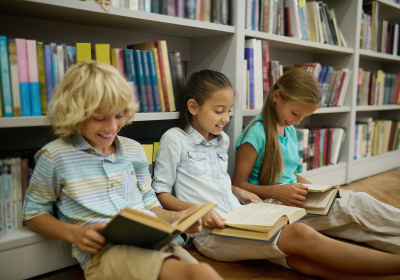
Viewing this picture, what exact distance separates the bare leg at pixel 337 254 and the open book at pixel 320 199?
200 millimetres

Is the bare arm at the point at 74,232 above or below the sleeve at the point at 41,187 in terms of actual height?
below

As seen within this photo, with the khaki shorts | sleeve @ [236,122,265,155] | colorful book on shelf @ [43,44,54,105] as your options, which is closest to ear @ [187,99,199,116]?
sleeve @ [236,122,265,155]

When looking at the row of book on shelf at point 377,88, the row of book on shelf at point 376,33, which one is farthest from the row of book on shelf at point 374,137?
the row of book on shelf at point 376,33

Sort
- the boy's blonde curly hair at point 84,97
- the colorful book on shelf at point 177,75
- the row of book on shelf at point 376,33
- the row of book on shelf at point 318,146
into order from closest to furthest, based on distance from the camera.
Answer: the boy's blonde curly hair at point 84,97, the colorful book on shelf at point 177,75, the row of book on shelf at point 318,146, the row of book on shelf at point 376,33

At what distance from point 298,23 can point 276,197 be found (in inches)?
40.6

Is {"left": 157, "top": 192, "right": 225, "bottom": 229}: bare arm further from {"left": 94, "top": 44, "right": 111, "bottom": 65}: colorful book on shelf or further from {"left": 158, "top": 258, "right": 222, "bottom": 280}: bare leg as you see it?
{"left": 94, "top": 44, "right": 111, "bottom": 65}: colorful book on shelf

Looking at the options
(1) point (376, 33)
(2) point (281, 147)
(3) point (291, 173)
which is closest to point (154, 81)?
(2) point (281, 147)

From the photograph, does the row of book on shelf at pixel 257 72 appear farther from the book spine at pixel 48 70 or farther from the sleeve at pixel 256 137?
the book spine at pixel 48 70

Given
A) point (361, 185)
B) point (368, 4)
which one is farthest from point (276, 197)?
point (368, 4)

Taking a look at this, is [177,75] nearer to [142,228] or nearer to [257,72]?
[257,72]

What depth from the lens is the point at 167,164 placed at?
124 cm

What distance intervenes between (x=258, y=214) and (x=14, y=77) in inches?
33.7

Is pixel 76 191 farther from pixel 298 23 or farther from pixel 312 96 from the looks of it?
pixel 298 23

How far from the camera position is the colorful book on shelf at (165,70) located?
4.32 feet
